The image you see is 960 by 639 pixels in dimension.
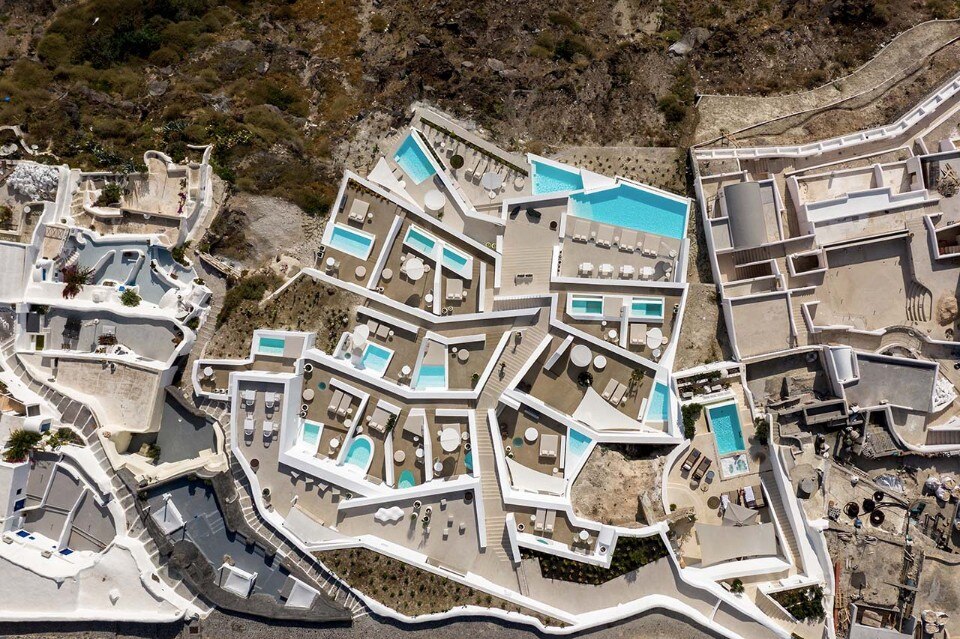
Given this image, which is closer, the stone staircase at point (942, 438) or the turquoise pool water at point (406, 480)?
the stone staircase at point (942, 438)

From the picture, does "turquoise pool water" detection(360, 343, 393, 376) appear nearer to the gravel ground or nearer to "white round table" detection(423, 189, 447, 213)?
"white round table" detection(423, 189, 447, 213)

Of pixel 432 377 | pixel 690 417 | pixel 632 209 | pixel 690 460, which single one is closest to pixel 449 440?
pixel 432 377

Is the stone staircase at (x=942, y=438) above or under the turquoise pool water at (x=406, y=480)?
above

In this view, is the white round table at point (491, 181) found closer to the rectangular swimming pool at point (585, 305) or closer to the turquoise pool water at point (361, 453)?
the rectangular swimming pool at point (585, 305)

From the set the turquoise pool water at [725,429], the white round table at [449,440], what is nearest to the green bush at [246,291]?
the white round table at [449,440]

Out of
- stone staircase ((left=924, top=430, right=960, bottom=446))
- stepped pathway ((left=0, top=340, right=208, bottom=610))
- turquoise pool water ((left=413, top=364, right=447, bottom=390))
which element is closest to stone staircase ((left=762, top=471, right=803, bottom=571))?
stone staircase ((left=924, top=430, right=960, bottom=446))

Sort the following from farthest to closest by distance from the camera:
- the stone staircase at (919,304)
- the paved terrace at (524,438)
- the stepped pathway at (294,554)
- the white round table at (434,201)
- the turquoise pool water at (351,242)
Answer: the turquoise pool water at (351,242)
the white round table at (434,201)
the stone staircase at (919,304)
the paved terrace at (524,438)
the stepped pathway at (294,554)

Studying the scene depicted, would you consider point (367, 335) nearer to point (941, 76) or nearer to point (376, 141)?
point (376, 141)

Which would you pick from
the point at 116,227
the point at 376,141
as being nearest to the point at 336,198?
the point at 376,141
